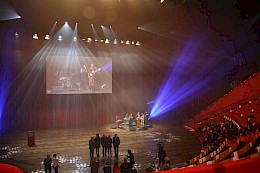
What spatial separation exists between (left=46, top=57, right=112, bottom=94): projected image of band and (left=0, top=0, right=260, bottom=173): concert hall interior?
70 millimetres

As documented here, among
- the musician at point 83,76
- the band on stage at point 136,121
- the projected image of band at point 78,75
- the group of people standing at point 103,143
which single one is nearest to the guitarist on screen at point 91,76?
the projected image of band at point 78,75

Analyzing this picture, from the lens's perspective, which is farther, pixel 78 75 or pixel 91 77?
pixel 91 77

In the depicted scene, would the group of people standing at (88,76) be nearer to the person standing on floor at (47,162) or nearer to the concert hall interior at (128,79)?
the concert hall interior at (128,79)

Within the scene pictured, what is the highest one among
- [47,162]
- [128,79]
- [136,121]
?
[128,79]

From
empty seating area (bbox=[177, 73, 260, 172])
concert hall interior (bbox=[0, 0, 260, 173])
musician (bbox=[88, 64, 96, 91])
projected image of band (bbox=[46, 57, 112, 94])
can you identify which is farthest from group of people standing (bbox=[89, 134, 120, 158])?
musician (bbox=[88, 64, 96, 91])

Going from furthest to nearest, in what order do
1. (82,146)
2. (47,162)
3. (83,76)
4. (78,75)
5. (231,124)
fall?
(83,76), (78,75), (82,146), (231,124), (47,162)

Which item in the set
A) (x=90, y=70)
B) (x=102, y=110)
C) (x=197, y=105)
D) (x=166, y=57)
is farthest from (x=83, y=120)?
(x=197, y=105)

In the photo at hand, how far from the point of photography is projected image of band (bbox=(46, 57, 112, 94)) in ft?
58.5

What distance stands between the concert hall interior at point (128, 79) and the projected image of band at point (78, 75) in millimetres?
70

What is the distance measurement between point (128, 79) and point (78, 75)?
4378 mm

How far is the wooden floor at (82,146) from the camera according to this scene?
36.0 feet

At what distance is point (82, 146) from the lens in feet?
44.8

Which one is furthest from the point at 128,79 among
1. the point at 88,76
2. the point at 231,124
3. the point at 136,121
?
the point at 231,124

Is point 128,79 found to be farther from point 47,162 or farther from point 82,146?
point 47,162
